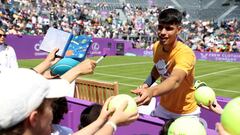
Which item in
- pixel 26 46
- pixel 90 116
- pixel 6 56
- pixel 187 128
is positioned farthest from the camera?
pixel 26 46

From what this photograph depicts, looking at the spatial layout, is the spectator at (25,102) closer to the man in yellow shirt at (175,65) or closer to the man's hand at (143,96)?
the man's hand at (143,96)

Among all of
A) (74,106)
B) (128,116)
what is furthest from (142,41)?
(128,116)

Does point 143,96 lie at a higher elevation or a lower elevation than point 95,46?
higher

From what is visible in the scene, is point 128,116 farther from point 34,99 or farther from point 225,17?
point 225,17

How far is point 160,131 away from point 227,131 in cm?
175

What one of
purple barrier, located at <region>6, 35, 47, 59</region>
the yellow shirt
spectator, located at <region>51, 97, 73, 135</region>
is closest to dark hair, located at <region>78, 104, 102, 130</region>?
spectator, located at <region>51, 97, 73, 135</region>

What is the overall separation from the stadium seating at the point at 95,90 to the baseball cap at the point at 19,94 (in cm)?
473

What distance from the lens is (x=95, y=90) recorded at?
7523mm

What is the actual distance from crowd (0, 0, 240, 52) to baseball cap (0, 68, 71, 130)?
75.7ft

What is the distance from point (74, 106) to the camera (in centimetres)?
595

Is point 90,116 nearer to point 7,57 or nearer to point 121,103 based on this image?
point 121,103

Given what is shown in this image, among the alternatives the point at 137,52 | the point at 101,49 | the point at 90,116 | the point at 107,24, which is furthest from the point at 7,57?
the point at 107,24

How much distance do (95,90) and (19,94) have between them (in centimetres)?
556

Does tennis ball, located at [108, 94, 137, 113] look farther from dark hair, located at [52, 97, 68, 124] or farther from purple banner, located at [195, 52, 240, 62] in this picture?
purple banner, located at [195, 52, 240, 62]
